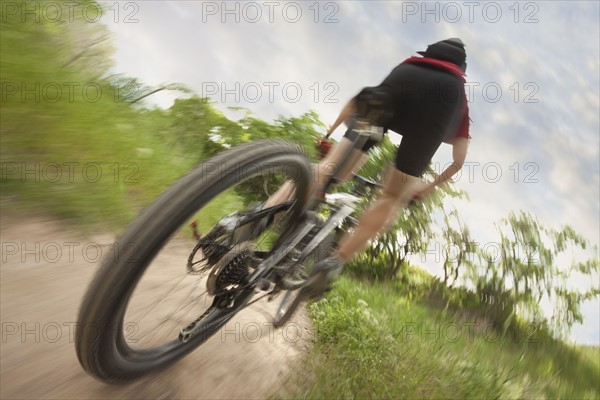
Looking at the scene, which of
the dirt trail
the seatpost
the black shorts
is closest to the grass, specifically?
the dirt trail

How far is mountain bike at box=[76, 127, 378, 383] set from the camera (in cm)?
150

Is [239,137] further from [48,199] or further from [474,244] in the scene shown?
[474,244]

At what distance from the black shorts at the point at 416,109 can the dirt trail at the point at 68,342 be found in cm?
155

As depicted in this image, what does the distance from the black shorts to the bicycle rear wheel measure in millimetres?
463

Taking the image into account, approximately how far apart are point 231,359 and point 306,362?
58 centimetres

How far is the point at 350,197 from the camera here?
2.53 m

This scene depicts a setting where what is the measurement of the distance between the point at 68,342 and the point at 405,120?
213 centimetres

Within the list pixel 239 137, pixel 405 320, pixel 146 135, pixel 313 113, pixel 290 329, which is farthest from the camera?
pixel 313 113

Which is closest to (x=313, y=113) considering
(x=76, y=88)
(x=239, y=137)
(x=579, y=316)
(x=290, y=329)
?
(x=239, y=137)

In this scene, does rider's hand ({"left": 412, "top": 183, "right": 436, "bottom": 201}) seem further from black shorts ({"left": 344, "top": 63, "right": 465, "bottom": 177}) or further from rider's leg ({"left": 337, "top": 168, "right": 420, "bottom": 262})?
black shorts ({"left": 344, "top": 63, "right": 465, "bottom": 177})

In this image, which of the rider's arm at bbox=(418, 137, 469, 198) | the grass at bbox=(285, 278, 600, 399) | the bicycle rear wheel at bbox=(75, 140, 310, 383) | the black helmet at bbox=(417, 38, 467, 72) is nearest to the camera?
the bicycle rear wheel at bbox=(75, 140, 310, 383)

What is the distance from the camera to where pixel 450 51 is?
7.23 feet

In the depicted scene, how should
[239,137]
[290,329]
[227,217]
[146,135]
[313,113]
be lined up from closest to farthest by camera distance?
[227,217]
[290,329]
[146,135]
[239,137]
[313,113]

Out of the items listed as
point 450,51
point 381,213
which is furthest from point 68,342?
point 450,51
